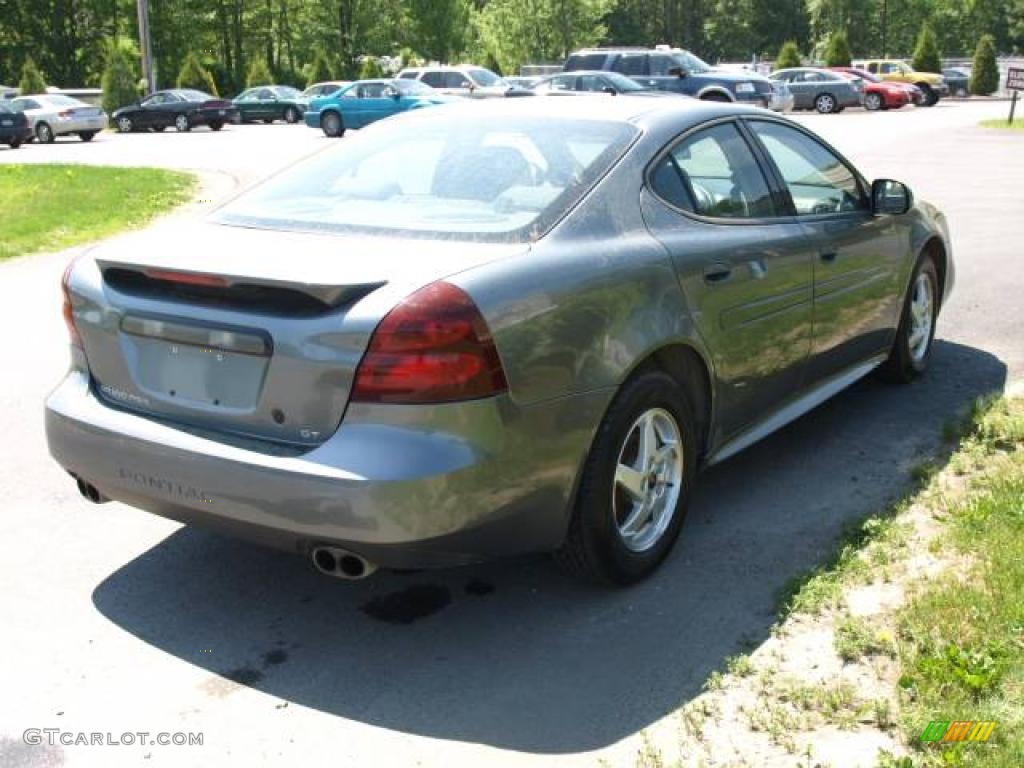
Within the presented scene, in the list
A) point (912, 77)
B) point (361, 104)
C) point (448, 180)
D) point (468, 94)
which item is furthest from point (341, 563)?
point (912, 77)

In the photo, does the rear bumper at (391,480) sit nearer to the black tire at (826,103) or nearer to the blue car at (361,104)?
the blue car at (361,104)

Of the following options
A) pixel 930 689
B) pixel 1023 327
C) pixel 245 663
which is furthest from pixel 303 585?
pixel 1023 327

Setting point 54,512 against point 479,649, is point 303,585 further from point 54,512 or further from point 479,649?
point 54,512

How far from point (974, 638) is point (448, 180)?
2.31 metres

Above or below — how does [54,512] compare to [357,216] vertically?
below

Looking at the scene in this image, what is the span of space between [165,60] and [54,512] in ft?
224

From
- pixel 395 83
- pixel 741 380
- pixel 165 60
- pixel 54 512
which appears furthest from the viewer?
pixel 165 60

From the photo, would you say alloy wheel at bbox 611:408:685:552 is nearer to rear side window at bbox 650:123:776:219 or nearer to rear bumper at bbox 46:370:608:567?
rear bumper at bbox 46:370:608:567

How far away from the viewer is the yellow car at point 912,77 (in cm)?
4375

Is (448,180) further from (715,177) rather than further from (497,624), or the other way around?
(497,624)

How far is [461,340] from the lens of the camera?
333 cm

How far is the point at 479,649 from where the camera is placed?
369cm

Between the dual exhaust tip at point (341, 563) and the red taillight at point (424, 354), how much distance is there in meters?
0.47

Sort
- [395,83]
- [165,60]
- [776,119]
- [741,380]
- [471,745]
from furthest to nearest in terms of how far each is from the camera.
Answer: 1. [165,60]
2. [395,83]
3. [776,119]
4. [741,380]
5. [471,745]
